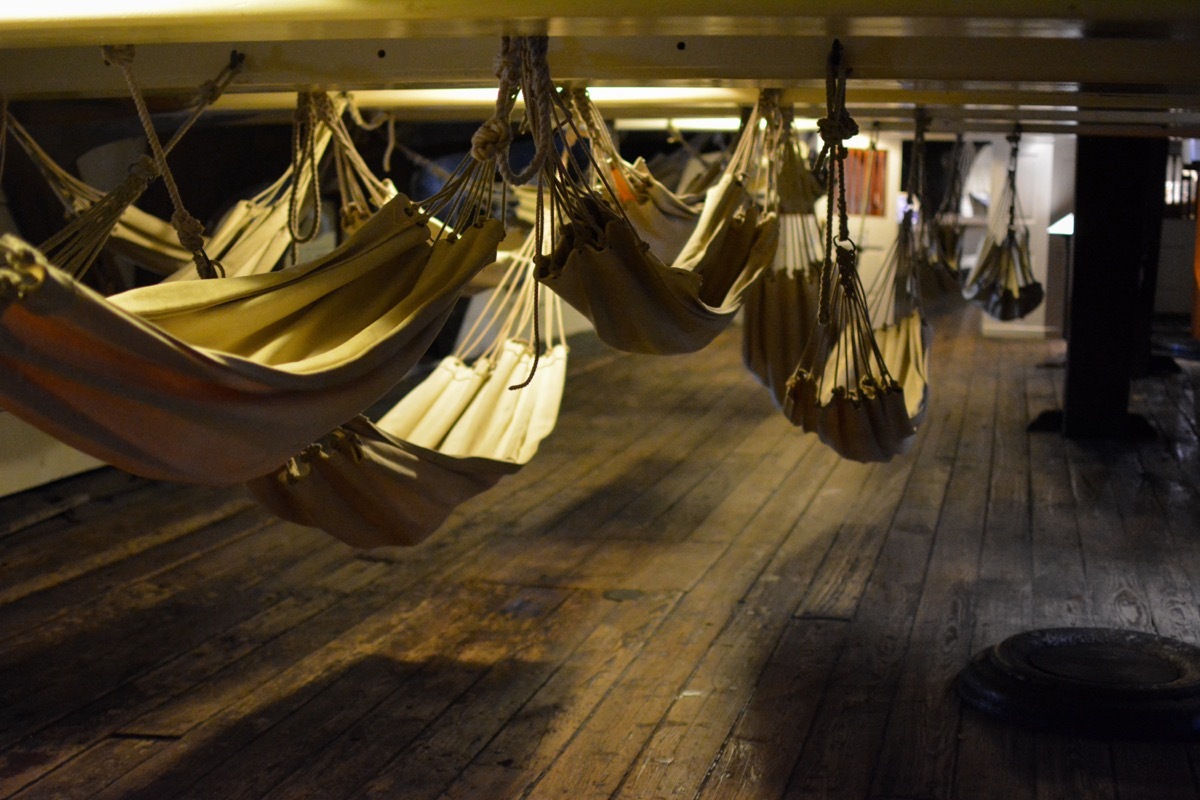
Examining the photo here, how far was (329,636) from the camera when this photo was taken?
3.13 metres

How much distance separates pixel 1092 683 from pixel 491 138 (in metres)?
1.58

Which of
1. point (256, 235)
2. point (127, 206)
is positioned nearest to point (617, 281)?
point (127, 206)

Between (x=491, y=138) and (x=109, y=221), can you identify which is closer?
(x=491, y=138)

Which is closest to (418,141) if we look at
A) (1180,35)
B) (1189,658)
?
(1189,658)

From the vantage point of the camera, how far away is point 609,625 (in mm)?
3180

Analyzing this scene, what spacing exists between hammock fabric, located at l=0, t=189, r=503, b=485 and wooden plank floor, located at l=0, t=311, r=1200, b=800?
1.00 metres

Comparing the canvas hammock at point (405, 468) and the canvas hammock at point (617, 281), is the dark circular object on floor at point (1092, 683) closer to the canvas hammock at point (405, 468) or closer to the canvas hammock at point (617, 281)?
the canvas hammock at point (617, 281)

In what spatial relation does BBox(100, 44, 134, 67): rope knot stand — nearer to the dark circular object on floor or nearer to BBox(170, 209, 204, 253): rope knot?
BBox(170, 209, 204, 253): rope knot

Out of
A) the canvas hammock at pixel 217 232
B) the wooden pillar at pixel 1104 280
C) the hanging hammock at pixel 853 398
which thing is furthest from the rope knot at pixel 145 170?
the wooden pillar at pixel 1104 280

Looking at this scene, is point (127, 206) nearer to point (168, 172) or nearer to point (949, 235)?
point (168, 172)

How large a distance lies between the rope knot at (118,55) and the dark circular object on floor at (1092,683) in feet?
6.34

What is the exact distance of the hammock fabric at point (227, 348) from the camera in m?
1.25

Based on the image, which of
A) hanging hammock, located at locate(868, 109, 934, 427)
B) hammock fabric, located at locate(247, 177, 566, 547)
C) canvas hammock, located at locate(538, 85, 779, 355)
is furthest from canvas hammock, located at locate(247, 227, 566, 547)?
hanging hammock, located at locate(868, 109, 934, 427)

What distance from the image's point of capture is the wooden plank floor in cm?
241
